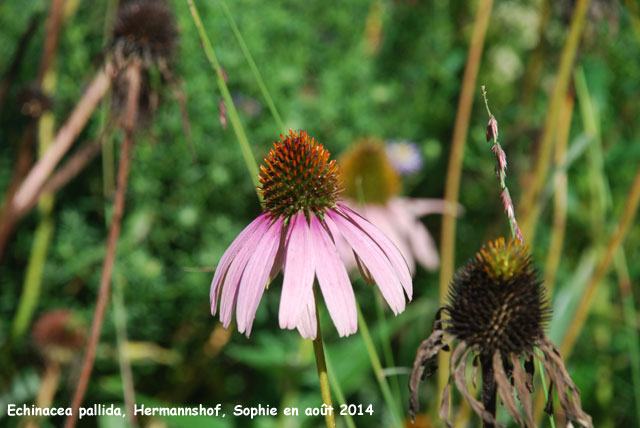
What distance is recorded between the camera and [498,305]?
1.64 ft

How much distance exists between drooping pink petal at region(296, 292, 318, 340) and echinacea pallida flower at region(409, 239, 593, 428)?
88 millimetres

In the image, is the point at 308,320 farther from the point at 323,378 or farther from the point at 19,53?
the point at 19,53

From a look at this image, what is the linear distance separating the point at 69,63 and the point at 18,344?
2.11 ft

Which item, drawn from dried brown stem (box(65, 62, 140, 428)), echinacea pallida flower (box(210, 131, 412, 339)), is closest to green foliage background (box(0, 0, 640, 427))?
dried brown stem (box(65, 62, 140, 428))

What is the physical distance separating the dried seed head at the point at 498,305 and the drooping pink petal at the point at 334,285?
0.33 ft

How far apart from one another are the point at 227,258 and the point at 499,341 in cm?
23

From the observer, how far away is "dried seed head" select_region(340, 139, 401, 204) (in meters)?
1.41

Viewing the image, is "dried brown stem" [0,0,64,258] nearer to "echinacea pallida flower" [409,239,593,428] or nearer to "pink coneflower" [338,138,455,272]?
"pink coneflower" [338,138,455,272]

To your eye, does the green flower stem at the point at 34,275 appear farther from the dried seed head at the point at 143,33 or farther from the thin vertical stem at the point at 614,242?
the thin vertical stem at the point at 614,242

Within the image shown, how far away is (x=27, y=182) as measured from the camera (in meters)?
0.97

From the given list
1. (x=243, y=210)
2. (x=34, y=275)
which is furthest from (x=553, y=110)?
(x=34, y=275)

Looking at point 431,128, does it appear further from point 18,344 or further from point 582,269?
point 18,344

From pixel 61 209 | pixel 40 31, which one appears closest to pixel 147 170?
pixel 61 209

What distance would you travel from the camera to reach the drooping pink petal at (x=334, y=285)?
435 millimetres
